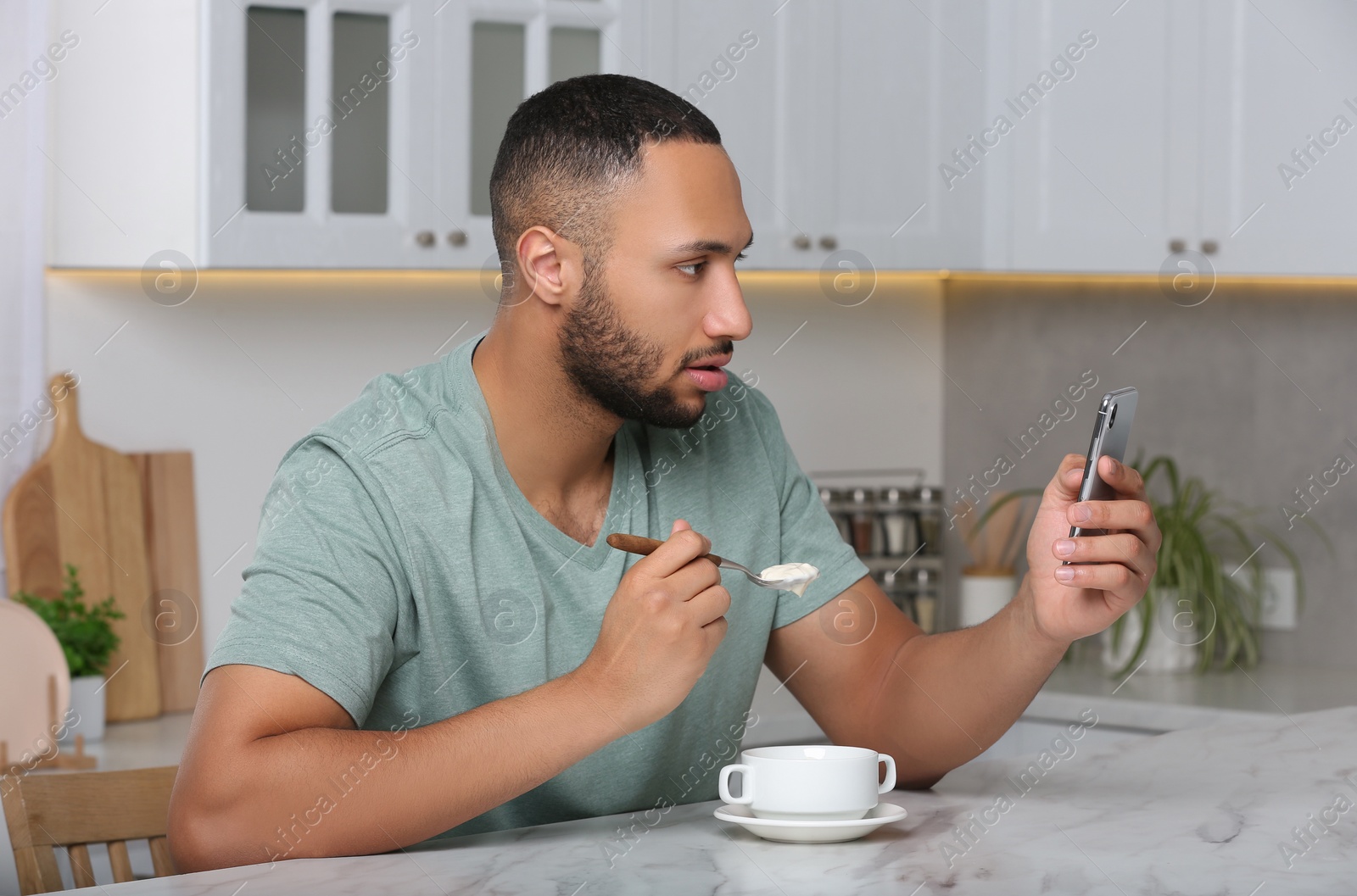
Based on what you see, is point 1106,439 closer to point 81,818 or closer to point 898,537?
point 81,818

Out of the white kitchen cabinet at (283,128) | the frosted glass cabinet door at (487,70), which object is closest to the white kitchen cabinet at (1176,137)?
the frosted glass cabinet door at (487,70)

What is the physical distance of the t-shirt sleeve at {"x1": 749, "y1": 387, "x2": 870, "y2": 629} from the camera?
4.32ft

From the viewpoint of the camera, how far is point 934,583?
2.77 metres

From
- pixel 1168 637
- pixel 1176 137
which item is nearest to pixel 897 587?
A: pixel 1168 637

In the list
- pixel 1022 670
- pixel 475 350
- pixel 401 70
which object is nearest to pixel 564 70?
pixel 401 70

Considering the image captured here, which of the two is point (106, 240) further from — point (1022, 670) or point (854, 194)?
point (1022, 670)

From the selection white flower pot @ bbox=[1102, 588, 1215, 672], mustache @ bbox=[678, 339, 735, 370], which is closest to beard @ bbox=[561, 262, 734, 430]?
mustache @ bbox=[678, 339, 735, 370]

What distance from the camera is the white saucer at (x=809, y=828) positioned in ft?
3.02

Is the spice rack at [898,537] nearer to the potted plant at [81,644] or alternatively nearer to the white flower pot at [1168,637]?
the white flower pot at [1168,637]

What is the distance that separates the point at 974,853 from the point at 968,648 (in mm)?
327

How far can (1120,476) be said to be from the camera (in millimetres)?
1060

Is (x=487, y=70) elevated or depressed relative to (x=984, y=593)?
elevated

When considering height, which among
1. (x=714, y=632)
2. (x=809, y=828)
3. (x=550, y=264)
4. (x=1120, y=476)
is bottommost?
(x=809, y=828)

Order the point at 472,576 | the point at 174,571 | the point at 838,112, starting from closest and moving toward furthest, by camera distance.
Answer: the point at 472,576 → the point at 174,571 → the point at 838,112
